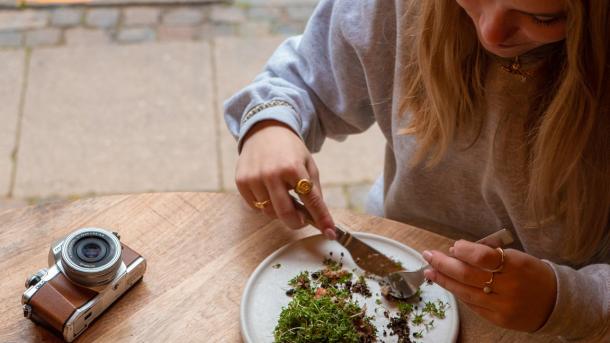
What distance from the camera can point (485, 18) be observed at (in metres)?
0.95

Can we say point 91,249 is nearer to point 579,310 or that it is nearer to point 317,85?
point 317,85

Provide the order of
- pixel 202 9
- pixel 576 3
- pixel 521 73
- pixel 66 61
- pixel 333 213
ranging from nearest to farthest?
pixel 576 3 → pixel 521 73 → pixel 333 213 → pixel 66 61 → pixel 202 9

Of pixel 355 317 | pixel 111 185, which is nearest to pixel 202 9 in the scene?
pixel 111 185

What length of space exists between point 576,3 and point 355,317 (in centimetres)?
52

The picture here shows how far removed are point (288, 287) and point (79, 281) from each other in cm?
31

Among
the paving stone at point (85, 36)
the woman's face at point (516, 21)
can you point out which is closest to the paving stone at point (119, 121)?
the paving stone at point (85, 36)

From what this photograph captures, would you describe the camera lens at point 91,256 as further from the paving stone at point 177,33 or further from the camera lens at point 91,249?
the paving stone at point 177,33

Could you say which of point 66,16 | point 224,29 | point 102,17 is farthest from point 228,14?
point 66,16

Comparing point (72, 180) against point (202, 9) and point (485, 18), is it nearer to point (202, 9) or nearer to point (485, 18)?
point (202, 9)

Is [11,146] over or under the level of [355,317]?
under

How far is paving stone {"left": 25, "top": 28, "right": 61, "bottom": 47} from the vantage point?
276 cm

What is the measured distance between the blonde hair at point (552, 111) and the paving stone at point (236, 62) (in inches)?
54.0

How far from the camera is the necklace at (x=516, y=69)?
108 cm

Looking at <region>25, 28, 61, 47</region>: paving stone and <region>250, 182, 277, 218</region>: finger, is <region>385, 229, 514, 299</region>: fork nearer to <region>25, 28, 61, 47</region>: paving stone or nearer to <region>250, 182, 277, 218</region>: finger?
<region>250, 182, 277, 218</region>: finger
